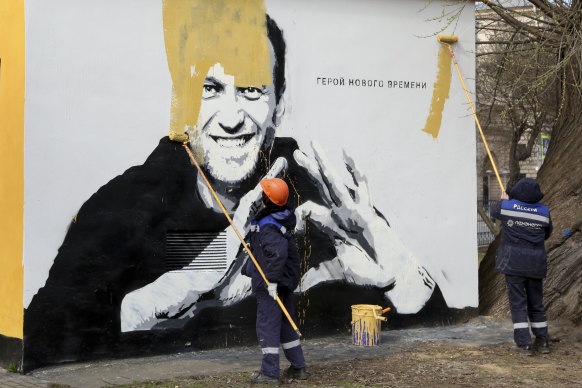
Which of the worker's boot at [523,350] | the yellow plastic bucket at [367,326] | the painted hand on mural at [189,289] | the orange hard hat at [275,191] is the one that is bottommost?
the worker's boot at [523,350]

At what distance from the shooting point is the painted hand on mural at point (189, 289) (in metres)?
7.88

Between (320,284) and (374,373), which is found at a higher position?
(320,284)

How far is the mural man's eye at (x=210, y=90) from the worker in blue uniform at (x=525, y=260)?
3.26m

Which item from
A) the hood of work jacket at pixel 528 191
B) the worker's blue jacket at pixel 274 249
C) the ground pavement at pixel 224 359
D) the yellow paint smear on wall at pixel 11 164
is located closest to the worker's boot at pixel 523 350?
the ground pavement at pixel 224 359

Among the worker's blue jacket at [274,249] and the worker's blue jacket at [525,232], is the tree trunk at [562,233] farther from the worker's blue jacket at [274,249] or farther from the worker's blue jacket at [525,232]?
the worker's blue jacket at [274,249]

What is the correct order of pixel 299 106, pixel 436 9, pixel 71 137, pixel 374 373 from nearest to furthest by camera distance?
1. pixel 374 373
2. pixel 71 137
3. pixel 299 106
4. pixel 436 9

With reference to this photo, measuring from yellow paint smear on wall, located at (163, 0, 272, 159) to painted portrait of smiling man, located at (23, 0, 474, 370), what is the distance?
0.01 m

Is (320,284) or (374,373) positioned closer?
(374,373)

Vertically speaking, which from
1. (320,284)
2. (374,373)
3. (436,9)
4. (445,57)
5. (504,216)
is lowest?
(374,373)

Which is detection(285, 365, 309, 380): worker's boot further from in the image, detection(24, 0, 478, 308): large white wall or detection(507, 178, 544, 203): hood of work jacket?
detection(507, 178, 544, 203): hood of work jacket

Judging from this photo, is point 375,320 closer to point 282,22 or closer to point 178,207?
→ point 178,207

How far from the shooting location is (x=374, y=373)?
7047 mm

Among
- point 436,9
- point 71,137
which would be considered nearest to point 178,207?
point 71,137

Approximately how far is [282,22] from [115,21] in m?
1.89
